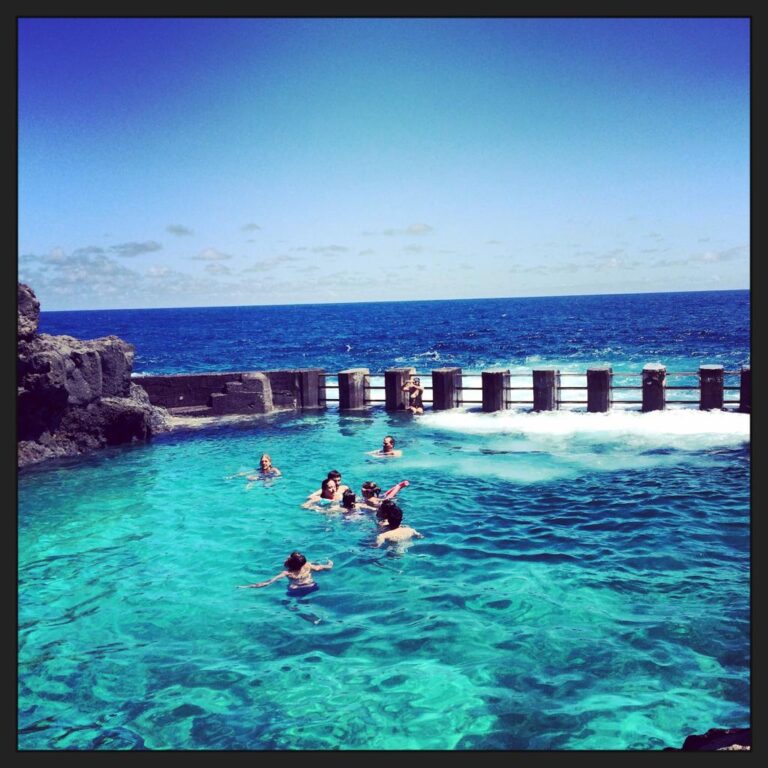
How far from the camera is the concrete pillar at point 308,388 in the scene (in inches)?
964

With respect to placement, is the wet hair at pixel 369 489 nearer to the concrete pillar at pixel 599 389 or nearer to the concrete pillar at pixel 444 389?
the concrete pillar at pixel 444 389

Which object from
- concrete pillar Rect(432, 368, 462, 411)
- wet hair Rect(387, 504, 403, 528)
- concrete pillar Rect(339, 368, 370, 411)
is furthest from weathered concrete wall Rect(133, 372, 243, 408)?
wet hair Rect(387, 504, 403, 528)

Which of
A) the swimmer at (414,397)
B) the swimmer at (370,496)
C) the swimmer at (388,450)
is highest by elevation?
the swimmer at (414,397)

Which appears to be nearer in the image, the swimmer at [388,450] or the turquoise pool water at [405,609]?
the turquoise pool water at [405,609]

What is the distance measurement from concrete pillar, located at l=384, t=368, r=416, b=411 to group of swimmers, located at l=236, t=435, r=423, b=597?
8.00 metres

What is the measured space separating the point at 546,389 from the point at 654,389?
3.14 meters

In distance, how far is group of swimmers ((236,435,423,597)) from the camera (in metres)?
9.88

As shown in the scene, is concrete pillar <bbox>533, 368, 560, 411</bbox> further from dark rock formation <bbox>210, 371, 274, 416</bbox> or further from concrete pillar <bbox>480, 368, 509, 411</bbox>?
dark rock formation <bbox>210, 371, 274, 416</bbox>

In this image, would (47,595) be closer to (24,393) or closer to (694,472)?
(24,393)

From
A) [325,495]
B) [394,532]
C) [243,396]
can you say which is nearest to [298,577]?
[394,532]

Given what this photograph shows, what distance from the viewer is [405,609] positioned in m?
9.20

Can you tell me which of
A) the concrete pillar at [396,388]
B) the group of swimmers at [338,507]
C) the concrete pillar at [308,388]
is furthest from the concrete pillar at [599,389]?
the group of swimmers at [338,507]

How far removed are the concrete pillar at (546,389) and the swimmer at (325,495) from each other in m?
10.5

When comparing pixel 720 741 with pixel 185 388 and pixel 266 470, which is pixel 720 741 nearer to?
pixel 266 470
